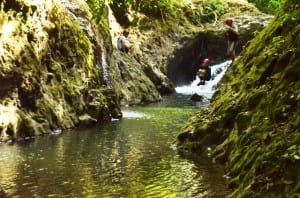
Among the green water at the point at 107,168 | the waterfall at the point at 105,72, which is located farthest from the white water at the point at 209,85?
the green water at the point at 107,168

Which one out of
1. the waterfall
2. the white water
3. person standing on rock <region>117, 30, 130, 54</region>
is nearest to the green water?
the waterfall

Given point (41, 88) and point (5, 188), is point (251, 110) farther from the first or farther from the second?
point (41, 88)

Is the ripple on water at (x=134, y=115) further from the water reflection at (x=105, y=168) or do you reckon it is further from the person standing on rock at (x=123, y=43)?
the person standing on rock at (x=123, y=43)

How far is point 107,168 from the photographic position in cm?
1282

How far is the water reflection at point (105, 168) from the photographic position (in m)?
10.5

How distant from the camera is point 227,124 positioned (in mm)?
13516

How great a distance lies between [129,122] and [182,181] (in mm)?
12196

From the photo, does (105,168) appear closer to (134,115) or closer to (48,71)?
(48,71)

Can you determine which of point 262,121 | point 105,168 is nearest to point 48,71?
point 105,168

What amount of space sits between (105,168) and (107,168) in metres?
0.05

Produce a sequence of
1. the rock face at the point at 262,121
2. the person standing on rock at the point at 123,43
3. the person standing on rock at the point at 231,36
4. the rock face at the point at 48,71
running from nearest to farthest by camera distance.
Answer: the rock face at the point at 262,121
the rock face at the point at 48,71
the person standing on rock at the point at 231,36
the person standing on rock at the point at 123,43

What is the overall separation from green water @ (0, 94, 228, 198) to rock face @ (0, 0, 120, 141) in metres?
1.39

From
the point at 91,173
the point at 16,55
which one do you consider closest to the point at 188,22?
the point at 16,55

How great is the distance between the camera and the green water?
1044cm
